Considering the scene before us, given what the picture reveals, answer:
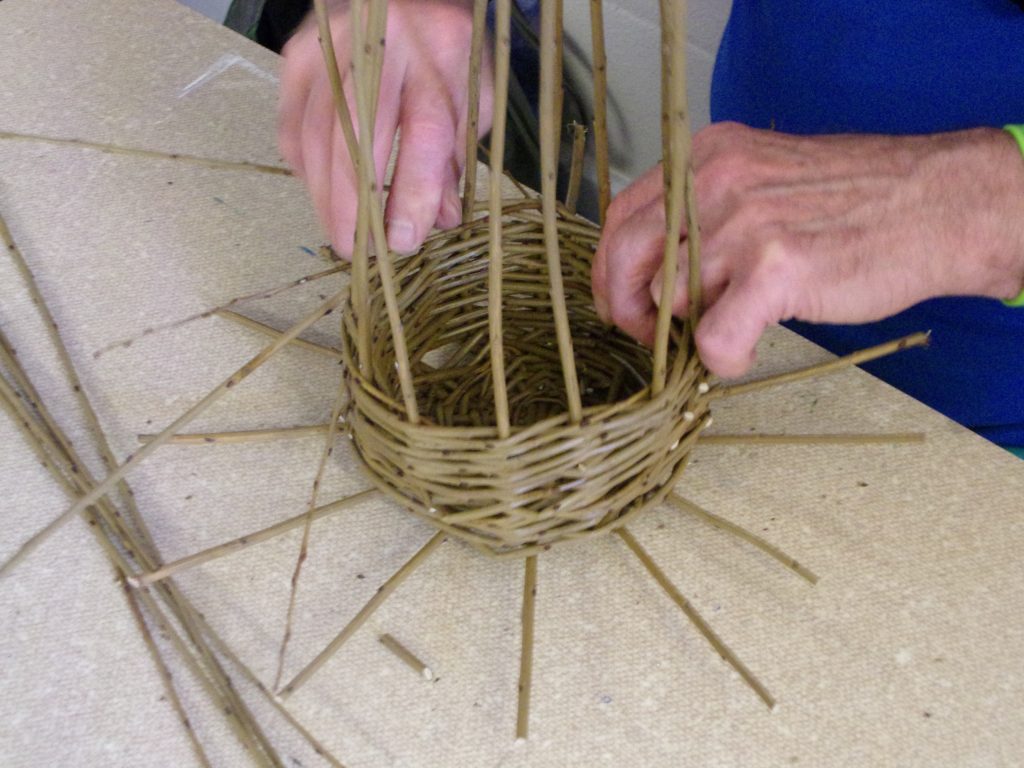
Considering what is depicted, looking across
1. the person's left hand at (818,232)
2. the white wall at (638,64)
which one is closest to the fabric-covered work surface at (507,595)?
the person's left hand at (818,232)

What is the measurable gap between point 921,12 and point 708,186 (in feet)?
0.80

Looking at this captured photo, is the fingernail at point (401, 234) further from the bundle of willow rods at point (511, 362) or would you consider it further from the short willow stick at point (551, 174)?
the short willow stick at point (551, 174)

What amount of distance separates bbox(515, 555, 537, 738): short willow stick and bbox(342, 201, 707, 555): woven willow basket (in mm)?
18

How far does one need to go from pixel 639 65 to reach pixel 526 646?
99 centimetres

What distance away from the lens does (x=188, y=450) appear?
1.97ft

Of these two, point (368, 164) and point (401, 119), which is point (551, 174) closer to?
point (368, 164)

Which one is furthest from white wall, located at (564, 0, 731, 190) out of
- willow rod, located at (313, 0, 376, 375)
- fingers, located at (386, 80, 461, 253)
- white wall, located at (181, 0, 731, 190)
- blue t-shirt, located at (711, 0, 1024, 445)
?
willow rod, located at (313, 0, 376, 375)

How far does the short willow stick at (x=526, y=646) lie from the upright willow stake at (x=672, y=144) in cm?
12

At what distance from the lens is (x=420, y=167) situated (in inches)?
20.9

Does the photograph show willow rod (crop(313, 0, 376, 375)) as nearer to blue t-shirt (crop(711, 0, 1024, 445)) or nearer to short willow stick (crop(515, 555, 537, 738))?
short willow stick (crop(515, 555, 537, 738))

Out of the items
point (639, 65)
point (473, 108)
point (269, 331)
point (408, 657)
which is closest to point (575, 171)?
point (473, 108)

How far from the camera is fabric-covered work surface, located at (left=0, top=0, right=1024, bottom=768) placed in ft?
1.56

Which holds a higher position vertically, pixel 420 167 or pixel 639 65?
pixel 420 167

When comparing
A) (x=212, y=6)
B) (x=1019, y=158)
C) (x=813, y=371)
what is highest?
(x=1019, y=158)
